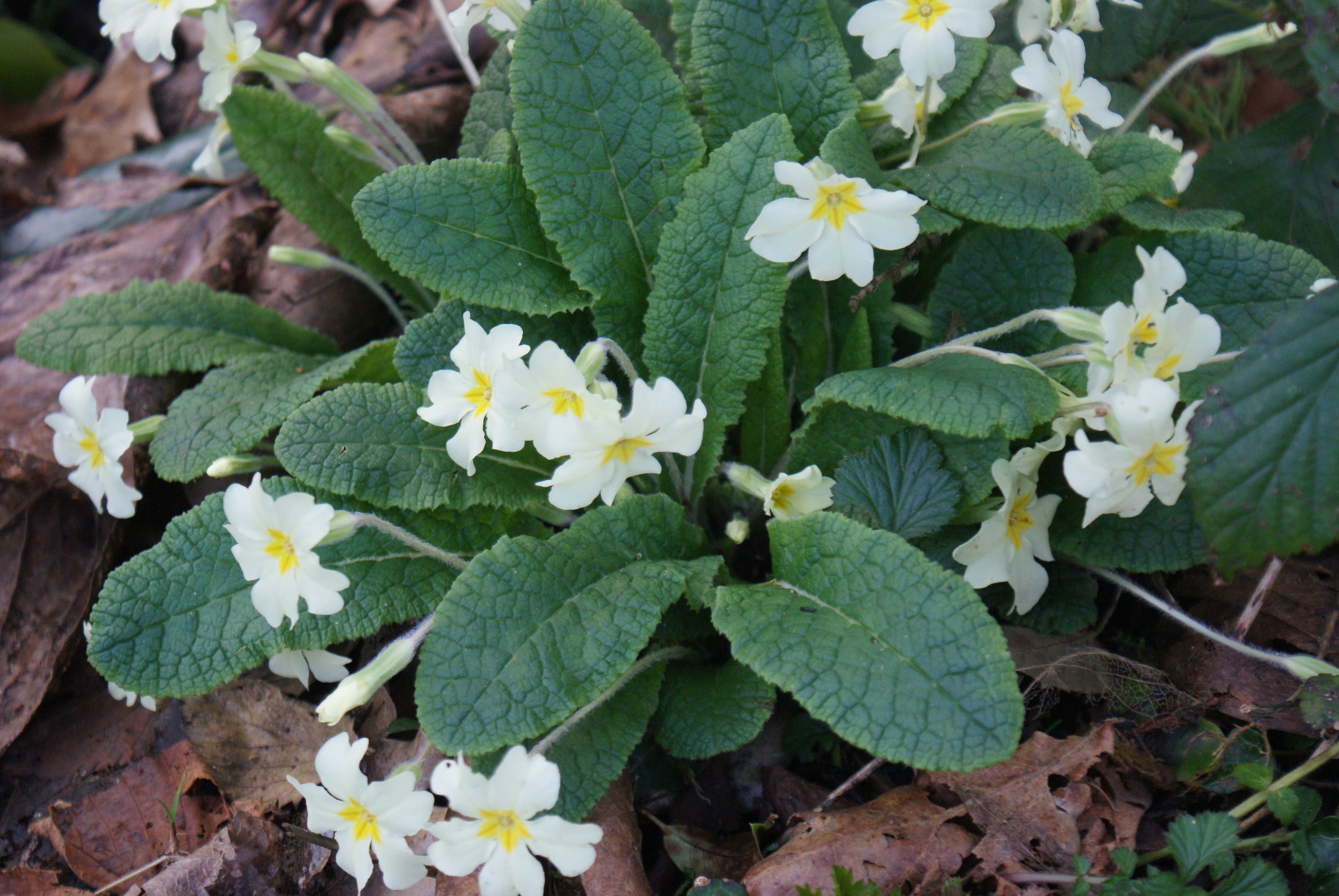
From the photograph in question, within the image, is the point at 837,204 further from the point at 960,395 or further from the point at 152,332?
the point at 152,332

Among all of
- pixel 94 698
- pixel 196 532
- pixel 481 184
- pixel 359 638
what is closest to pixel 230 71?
pixel 481 184

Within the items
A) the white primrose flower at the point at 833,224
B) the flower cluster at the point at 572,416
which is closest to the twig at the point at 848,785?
the flower cluster at the point at 572,416

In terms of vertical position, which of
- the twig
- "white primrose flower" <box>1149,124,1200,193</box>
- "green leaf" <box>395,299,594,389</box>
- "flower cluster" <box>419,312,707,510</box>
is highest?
"white primrose flower" <box>1149,124,1200,193</box>

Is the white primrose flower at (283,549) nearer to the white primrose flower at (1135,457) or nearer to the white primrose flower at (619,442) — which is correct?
the white primrose flower at (619,442)

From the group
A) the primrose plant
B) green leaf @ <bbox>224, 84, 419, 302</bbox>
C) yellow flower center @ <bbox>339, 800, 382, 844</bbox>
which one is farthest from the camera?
green leaf @ <bbox>224, 84, 419, 302</bbox>

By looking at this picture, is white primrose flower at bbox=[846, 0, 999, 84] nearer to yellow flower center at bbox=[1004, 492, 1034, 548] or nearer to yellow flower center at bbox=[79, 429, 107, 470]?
yellow flower center at bbox=[1004, 492, 1034, 548]

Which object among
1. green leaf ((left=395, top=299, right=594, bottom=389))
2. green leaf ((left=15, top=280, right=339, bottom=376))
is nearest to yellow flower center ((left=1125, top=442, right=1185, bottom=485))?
green leaf ((left=395, top=299, right=594, bottom=389))

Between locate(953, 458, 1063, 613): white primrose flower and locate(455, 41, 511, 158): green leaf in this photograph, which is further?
locate(455, 41, 511, 158): green leaf

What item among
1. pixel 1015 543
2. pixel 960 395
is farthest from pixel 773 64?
pixel 1015 543
